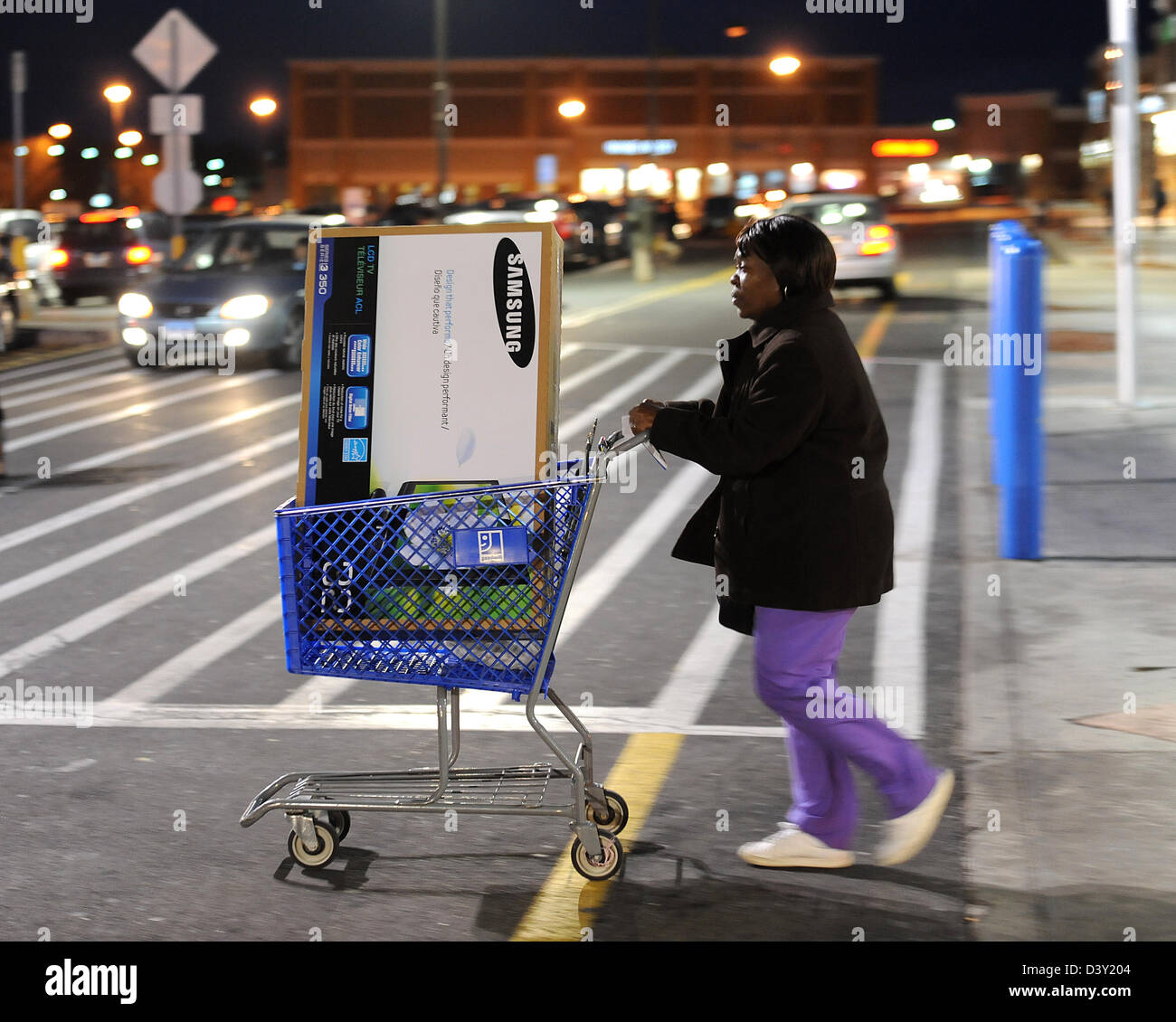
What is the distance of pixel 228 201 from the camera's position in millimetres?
47000

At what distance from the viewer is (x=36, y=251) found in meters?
28.0

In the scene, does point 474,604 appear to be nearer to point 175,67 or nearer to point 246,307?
point 246,307

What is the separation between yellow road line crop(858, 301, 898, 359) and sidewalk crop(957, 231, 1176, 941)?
6.29 m

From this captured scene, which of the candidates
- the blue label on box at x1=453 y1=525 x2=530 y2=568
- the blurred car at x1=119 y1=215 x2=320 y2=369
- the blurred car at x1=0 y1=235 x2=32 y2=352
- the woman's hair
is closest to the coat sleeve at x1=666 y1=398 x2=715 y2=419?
the woman's hair

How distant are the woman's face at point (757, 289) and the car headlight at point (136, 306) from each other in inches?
580

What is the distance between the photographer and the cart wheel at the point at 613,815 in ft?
16.4

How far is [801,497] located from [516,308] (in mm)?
926

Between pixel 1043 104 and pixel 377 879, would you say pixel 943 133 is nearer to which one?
pixel 1043 104

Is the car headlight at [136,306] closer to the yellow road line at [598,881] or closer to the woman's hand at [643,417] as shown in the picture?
the yellow road line at [598,881]

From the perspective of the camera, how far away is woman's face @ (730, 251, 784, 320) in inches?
180

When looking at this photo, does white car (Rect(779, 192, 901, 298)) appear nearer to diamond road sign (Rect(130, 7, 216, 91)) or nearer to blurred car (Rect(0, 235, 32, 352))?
diamond road sign (Rect(130, 7, 216, 91))

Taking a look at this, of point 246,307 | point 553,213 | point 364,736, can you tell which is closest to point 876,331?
point 246,307

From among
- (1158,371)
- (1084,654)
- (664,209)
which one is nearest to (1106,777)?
(1084,654)

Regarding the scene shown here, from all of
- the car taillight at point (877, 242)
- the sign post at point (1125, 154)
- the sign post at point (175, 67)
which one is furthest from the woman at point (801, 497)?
the car taillight at point (877, 242)
